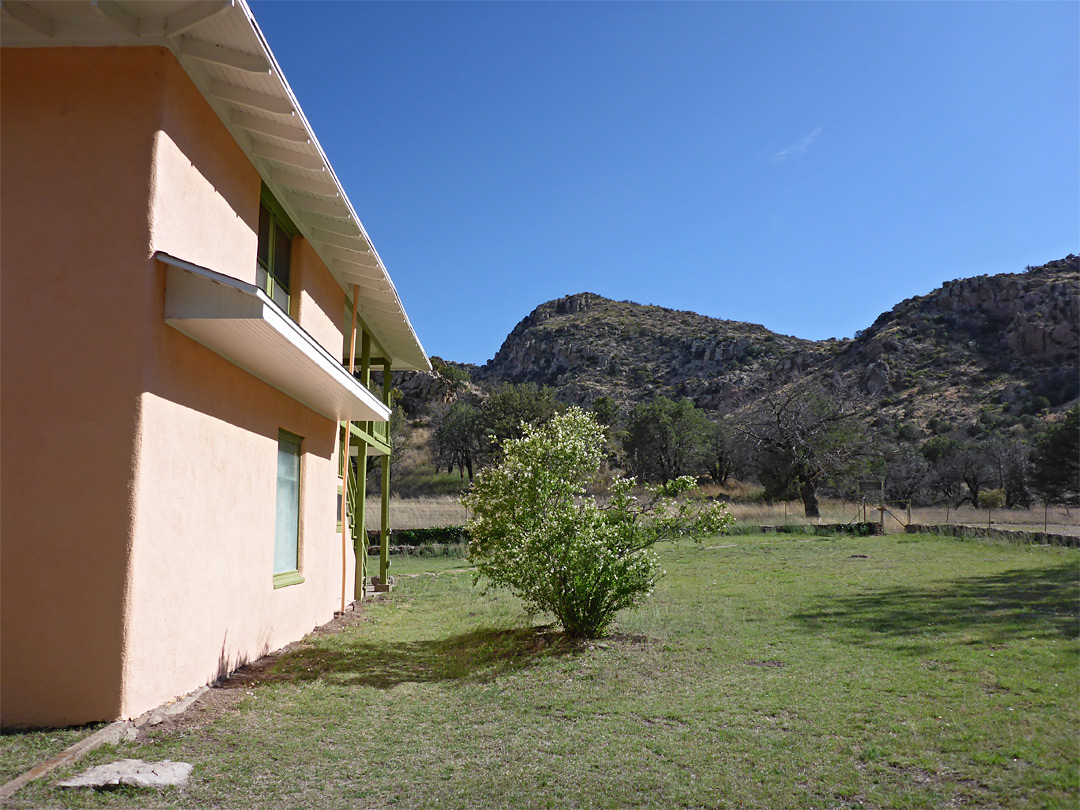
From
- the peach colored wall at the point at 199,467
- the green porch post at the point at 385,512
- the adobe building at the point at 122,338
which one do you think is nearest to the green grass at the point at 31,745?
the adobe building at the point at 122,338

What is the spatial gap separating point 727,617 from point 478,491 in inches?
160

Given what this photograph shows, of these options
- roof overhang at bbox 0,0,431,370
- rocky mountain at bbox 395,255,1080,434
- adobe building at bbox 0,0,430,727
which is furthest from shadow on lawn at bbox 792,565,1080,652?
rocky mountain at bbox 395,255,1080,434

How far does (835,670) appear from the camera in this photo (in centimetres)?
698

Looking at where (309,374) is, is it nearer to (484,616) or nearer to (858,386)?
(484,616)

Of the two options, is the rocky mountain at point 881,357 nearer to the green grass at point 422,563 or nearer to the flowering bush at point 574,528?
the green grass at point 422,563

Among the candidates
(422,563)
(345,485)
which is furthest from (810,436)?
(345,485)

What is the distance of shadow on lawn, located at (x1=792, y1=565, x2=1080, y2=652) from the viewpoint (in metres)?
8.39

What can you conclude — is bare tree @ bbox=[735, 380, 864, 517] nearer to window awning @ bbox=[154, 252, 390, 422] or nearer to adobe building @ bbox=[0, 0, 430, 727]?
window awning @ bbox=[154, 252, 390, 422]

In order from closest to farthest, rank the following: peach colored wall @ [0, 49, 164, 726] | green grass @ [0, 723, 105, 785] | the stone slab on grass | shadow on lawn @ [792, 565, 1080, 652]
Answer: the stone slab on grass
green grass @ [0, 723, 105, 785]
peach colored wall @ [0, 49, 164, 726]
shadow on lawn @ [792, 565, 1080, 652]

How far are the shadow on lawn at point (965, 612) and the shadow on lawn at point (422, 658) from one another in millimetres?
3688

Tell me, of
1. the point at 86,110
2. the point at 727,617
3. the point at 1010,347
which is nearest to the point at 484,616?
the point at 727,617

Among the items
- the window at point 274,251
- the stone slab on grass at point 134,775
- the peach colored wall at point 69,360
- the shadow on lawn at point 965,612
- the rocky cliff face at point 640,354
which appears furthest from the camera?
the rocky cliff face at point 640,354

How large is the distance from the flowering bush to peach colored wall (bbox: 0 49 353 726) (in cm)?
354

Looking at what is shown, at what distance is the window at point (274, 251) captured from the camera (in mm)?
7742
